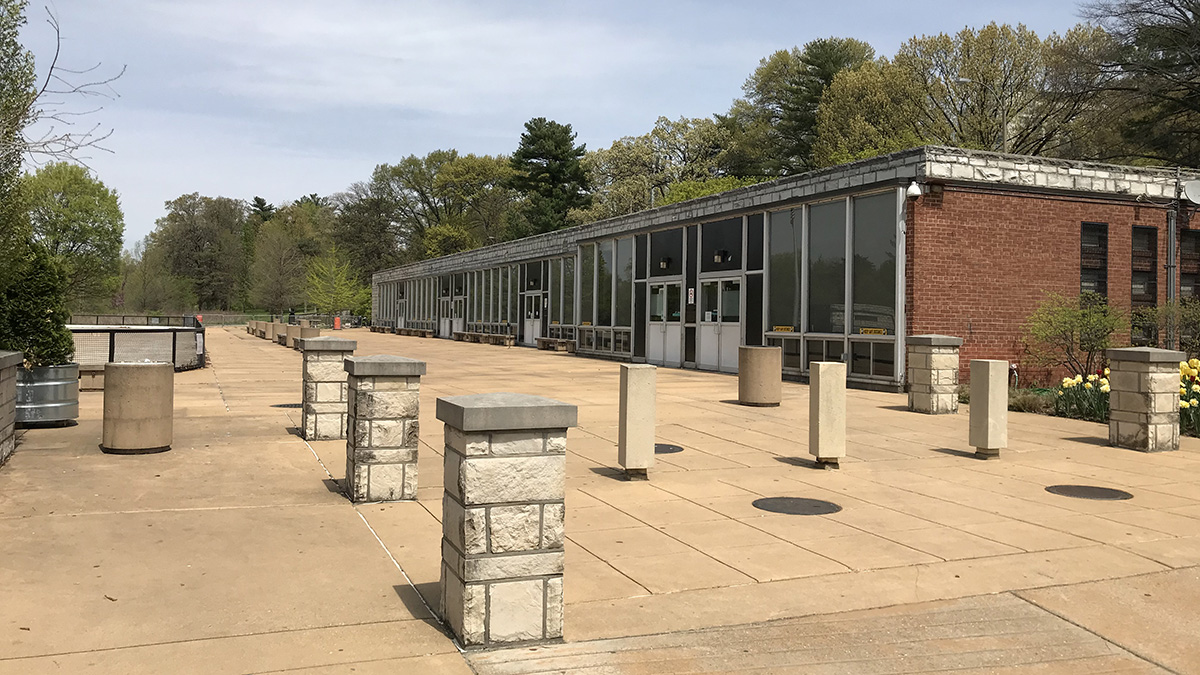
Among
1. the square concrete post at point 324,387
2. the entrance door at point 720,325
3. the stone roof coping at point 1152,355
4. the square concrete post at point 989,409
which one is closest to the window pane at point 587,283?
the entrance door at point 720,325

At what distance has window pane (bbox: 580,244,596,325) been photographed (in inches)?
1246

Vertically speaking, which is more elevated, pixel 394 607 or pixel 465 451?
pixel 465 451

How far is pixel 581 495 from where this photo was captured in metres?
8.09

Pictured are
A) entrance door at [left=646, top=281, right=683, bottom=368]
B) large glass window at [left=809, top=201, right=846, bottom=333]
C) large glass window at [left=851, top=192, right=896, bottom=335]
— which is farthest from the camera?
entrance door at [left=646, top=281, right=683, bottom=368]

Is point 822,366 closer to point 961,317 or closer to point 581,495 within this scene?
point 581,495

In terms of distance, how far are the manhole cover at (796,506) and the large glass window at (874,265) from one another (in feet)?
34.3

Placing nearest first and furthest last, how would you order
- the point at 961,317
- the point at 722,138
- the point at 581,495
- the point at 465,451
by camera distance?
1. the point at 465,451
2. the point at 581,495
3. the point at 961,317
4. the point at 722,138

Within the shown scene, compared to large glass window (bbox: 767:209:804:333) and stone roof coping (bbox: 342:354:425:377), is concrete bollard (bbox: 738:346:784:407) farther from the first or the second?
stone roof coping (bbox: 342:354:425:377)

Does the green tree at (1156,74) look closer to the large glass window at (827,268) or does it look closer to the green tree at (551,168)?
the large glass window at (827,268)

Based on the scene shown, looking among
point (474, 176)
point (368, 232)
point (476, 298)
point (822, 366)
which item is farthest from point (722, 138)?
point (822, 366)

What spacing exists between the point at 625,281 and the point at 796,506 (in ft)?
70.7

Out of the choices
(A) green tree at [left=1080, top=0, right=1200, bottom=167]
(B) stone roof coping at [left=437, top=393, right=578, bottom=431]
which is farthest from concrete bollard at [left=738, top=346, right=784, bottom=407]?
(A) green tree at [left=1080, top=0, right=1200, bottom=167]

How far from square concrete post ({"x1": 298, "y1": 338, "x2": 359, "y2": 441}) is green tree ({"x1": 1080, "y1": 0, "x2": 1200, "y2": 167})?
111ft

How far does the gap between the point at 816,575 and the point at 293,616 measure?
2964 millimetres
